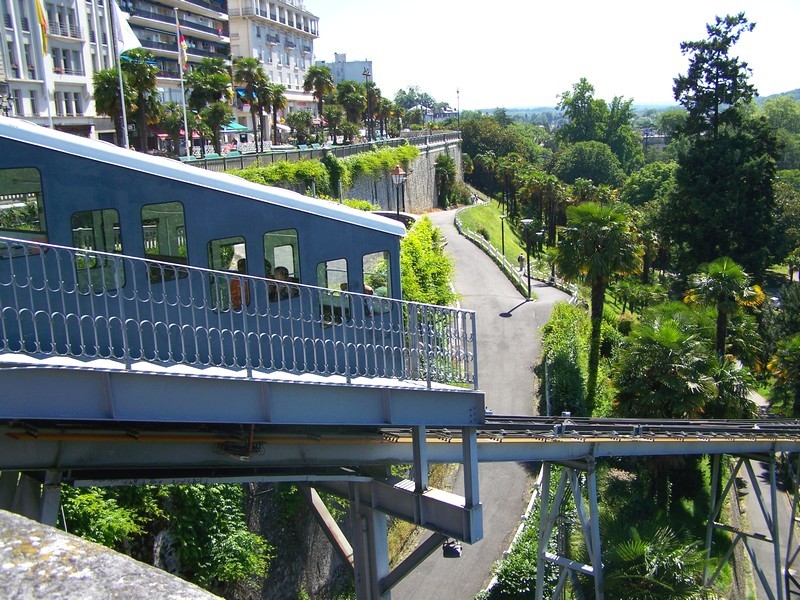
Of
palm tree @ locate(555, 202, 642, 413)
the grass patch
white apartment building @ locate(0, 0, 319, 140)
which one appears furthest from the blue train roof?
the grass patch

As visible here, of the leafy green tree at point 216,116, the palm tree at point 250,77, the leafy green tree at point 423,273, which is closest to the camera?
the leafy green tree at point 423,273

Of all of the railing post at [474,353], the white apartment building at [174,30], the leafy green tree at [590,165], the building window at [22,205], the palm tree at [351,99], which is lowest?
the railing post at [474,353]

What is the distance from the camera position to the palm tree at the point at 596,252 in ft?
83.0

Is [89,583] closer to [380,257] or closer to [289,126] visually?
[380,257]

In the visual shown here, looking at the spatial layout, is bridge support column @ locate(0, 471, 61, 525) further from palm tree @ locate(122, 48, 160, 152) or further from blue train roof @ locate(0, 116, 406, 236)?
palm tree @ locate(122, 48, 160, 152)

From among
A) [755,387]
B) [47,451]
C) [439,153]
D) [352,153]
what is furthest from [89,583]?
[439,153]

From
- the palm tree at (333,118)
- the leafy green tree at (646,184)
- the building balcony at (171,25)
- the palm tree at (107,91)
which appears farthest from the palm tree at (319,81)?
the leafy green tree at (646,184)

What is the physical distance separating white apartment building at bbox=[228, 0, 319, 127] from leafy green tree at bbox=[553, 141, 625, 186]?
36490 millimetres

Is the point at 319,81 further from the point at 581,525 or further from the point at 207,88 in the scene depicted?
the point at 581,525

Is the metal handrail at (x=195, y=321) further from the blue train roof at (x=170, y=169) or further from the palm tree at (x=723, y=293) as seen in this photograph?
the palm tree at (x=723, y=293)

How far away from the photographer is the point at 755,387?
72.9ft

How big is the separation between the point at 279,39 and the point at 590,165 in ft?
149

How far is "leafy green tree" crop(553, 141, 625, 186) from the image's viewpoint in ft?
338

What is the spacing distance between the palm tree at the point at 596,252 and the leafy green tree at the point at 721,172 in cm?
2030
